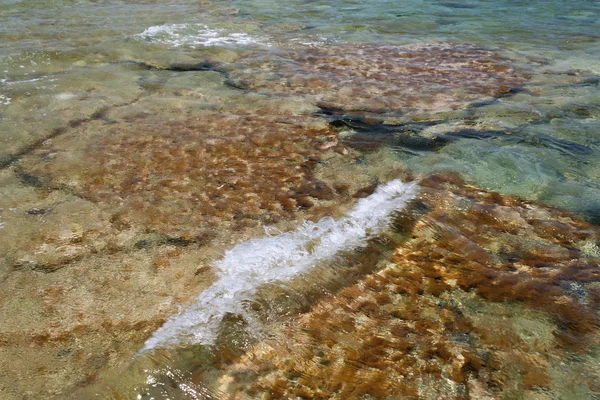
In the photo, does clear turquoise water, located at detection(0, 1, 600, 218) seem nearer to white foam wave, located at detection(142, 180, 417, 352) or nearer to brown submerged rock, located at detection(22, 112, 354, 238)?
brown submerged rock, located at detection(22, 112, 354, 238)

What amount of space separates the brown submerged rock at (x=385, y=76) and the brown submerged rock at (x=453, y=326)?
1839mm

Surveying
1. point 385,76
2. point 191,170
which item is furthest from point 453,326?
point 385,76

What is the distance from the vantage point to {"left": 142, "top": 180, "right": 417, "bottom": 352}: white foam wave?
5.75 feet

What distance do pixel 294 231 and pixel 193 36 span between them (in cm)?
444

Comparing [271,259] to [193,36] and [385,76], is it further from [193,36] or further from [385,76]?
[193,36]

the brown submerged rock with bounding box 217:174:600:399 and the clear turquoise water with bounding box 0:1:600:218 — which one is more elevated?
the clear turquoise water with bounding box 0:1:600:218

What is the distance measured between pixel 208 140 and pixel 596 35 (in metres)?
6.09

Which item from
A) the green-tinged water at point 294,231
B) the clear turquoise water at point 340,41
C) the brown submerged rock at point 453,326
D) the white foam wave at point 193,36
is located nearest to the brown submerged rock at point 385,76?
the green-tinged water at point 294,231

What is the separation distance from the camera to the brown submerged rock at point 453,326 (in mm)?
1561

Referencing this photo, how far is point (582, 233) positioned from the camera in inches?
93.0

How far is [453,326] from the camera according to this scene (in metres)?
1.78

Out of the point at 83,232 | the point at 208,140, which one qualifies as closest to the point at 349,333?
the point at 83,232

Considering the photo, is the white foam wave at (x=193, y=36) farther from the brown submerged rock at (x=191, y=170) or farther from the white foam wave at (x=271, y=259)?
the white foam wave at (x=271, y=259)

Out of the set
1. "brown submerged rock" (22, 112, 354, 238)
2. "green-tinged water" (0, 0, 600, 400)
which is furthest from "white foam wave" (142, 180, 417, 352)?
"brown submerged rock" (22, 112, 354, 238)
